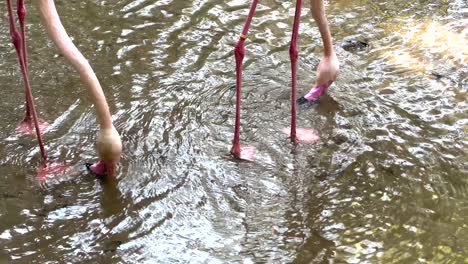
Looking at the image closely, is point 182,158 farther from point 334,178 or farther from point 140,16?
point 140,16

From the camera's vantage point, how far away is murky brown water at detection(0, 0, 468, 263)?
2.99m

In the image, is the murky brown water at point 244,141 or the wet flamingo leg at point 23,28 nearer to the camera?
the murky brown water at point 244,141

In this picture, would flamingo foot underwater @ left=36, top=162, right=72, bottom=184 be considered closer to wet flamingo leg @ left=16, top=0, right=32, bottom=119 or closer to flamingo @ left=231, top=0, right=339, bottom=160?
wet flamingo leg @ left=16, top=0, right=32, bottom=119

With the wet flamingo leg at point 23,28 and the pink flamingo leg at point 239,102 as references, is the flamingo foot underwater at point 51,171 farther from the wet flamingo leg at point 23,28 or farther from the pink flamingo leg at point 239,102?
the pink flamingo leg at point 239,102

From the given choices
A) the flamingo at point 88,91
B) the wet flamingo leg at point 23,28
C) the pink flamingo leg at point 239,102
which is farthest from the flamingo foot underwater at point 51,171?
the pink flamingo leg at point 239,102

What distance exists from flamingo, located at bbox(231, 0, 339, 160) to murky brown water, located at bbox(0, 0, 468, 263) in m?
0.08

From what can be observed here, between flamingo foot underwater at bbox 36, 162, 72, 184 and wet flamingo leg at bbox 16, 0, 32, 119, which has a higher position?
wet flamingo leg at bbox 16, 0, 32, 119

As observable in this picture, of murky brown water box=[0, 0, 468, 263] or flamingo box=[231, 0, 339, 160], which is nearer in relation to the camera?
murky brown water box=[0, 0, 468, 263]

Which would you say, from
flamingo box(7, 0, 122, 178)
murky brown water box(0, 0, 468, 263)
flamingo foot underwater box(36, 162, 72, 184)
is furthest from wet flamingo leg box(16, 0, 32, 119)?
flamingo foot underwater box(36, 162, 72, 184)

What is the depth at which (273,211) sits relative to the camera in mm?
3162

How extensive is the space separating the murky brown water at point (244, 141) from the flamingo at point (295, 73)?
0.08 meters

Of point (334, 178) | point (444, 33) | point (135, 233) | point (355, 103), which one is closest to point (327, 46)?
point (355, 103)

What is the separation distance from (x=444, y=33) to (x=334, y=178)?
205 centimetres

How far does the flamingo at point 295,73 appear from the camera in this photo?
3.44 m
